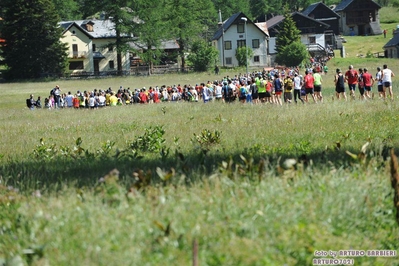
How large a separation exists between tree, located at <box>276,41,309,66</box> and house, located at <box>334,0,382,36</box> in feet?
178

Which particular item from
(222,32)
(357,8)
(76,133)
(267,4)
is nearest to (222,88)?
(76,133)

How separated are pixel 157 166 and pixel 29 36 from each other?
79.3 metres

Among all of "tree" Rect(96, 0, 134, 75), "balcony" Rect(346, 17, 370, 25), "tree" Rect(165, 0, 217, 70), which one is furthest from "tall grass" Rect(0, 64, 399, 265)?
"balcony" Rect(346, 17, 370, 25)

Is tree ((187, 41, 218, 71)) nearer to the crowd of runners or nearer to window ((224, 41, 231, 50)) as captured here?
window ((224, 41, 231, 50))

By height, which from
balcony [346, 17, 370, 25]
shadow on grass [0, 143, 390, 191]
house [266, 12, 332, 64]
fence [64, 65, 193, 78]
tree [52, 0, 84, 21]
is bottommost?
shadow on grass [0, 143, 390, 191]

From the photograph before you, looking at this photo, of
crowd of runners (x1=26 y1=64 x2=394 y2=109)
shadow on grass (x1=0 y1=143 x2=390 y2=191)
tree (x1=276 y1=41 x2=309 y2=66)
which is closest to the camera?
shadow on grass (x1=0 y1=143 x2=390 y2=191)

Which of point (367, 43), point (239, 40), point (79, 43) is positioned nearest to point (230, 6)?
point (367, 43)

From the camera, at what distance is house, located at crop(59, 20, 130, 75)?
10931cm

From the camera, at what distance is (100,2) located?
92.5 meters

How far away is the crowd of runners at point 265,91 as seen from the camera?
32.1 meters

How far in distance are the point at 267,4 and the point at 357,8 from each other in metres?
26.4

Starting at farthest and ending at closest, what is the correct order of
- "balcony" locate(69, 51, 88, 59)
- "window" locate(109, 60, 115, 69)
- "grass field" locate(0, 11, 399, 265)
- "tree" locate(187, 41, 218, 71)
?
1. "window" locate(109, 60, 115, 69)
2. "balcony" locate(69, 51, 88, 59)
3. "tree" locate(187, 41, 218, 71)
4. "grass field" locate(0, 11, 399, 265)

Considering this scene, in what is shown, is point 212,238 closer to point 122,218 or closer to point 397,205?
point 122,218

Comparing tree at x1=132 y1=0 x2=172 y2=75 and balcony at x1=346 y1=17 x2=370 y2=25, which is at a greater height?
balcony at x1=346 y1=17 x2=370 y2=25
